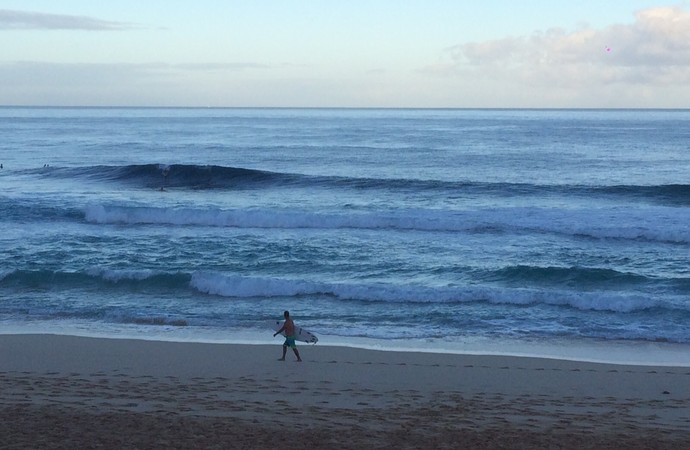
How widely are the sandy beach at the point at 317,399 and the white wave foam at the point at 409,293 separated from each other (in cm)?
466

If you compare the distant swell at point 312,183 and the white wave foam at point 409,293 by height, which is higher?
the distant swell at point 312,183

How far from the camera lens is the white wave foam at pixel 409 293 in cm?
1722

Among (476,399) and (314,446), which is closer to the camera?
(314,446)

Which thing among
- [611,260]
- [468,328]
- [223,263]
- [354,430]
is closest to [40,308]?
[223,263]

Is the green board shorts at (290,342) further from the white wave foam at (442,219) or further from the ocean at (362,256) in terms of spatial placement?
the white wave foam at (442,219)

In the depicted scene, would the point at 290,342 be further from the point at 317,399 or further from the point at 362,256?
the point at 362,256

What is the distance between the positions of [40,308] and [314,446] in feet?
35.1

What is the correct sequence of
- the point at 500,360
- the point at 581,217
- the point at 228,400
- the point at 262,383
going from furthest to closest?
1. the point at 581,217
2. the point at 500,360
3. the point at 262,383
4. the point at 228,400

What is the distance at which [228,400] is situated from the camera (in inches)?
400

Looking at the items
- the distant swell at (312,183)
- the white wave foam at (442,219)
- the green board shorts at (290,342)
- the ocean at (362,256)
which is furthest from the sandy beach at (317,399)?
the distant swell at (312,183)

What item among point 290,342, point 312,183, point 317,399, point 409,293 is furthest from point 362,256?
point 312,183

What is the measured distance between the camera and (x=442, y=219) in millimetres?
27328

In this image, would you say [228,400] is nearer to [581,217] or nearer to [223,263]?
[223,263]

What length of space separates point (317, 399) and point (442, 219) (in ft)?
57.3
